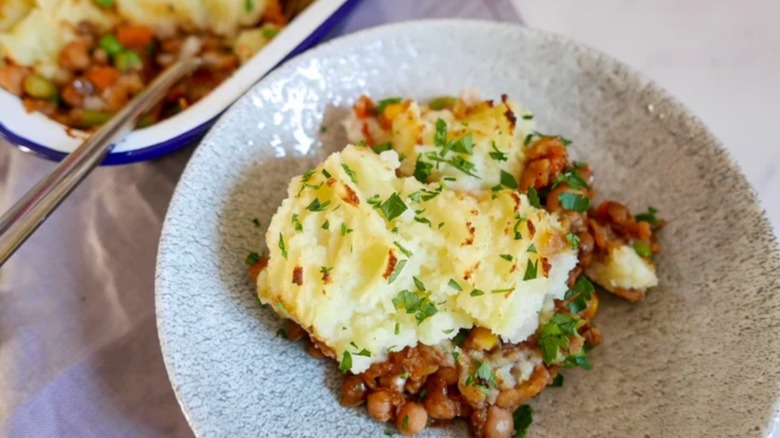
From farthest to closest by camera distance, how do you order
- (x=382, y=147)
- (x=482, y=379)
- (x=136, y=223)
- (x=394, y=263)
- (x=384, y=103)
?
(x=136, y=223)
(x=384, y=103)
(x=382, y=147)
(x=482, y=379)
(x=394, y=263)

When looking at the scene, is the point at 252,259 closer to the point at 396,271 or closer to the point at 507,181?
the point at 396,271

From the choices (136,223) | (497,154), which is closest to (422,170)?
(497,154)

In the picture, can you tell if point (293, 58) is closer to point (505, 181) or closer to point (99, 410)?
point (505, 181)

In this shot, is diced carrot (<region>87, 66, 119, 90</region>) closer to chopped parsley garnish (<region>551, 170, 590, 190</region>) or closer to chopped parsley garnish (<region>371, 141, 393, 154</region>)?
chopped parsley garnish (<region>371, 141, 393, 154</region>)

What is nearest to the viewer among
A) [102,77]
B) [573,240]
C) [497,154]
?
[573,240]

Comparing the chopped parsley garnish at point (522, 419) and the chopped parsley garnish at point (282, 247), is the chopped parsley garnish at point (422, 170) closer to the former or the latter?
the chopped parsley garnish at point (282, 247)

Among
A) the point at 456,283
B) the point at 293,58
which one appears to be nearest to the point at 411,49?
the point at 293,58

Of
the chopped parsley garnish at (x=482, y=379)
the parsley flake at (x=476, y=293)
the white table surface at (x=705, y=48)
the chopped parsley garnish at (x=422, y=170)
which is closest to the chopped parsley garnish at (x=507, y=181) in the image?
the chopped parsley garnish at (x=422, y=170)
